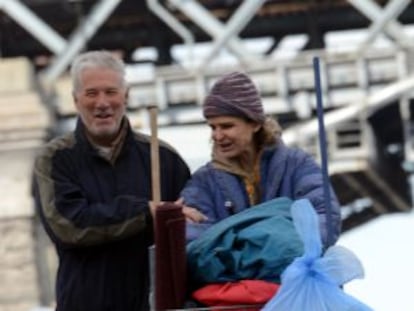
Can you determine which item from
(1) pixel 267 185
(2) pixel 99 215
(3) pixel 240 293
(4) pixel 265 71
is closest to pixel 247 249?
(3) pixel 240 293

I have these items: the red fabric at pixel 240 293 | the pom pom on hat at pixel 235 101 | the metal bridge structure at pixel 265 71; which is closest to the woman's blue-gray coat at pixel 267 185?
the pom pom on hat at pixel 235 101

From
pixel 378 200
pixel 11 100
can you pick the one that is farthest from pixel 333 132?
pixel 11 100

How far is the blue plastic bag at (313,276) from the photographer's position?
268 cm

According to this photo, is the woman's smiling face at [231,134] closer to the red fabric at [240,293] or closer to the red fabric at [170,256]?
the red fabric at [170,256]

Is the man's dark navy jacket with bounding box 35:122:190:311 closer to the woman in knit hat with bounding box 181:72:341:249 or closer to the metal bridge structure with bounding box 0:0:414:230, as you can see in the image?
the woman in knit hat with bounding box 181:72:341:249

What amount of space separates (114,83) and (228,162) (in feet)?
1.63

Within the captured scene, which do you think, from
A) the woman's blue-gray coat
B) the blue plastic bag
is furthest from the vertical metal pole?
the blue plastic bag

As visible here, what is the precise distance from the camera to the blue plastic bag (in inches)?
105

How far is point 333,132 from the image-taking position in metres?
18.4

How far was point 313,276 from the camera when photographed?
107 inches

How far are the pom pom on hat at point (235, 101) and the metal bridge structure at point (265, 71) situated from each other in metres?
11.9

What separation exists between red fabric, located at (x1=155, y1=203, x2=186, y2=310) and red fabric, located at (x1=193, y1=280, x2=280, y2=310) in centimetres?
8

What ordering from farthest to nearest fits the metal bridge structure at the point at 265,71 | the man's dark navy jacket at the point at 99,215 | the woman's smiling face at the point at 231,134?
the metal bridge structure at the point at 265,71, the man's dark navy jacket at the point at 99,215, the woman's smiling face at the point at 231,134

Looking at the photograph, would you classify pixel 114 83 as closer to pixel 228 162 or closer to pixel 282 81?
A: pixel 228 162
